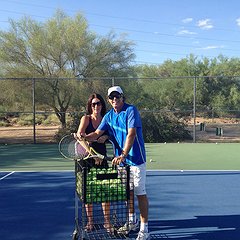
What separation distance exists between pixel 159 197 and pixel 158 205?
1.57ft

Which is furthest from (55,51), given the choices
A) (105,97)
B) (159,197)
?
(159,197)

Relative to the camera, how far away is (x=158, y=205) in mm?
5977

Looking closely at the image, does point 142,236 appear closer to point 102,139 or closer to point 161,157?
point 102,139

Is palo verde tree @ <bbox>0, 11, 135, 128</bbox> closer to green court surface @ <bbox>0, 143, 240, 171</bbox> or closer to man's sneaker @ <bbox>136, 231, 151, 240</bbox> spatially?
green court surface @ <bbox>0, 143, 240, 171</bbox>

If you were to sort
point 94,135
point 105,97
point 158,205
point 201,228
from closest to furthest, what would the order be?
1. point 94,135
2. point 201,228
3. point 158,205
4. point 105,97

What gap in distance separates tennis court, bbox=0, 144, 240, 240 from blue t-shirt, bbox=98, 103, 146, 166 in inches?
42.4

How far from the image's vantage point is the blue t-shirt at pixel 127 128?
4246 millimetres

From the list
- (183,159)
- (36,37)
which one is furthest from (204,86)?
(183,159)

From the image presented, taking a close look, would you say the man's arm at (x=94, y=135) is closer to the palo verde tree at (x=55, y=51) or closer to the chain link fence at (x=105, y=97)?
the chain link fence at (x=105, y=97)

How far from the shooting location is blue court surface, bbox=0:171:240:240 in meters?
4.80

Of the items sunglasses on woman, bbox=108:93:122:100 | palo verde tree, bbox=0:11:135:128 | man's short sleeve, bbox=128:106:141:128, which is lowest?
man's short sleeve, bbox=128:106:141:128

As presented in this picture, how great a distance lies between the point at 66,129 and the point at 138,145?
41.4 feet

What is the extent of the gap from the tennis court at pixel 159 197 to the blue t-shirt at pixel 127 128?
1.08m

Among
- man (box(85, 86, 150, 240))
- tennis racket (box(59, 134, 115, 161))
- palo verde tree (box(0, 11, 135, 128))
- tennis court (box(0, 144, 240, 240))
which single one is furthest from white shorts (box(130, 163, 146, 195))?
palo verde tree (box(0, 11, 135, 128))
